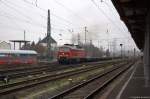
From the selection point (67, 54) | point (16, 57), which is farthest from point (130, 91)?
point (16, 57)

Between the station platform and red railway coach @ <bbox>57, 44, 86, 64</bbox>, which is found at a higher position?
red railway coach @ <bbox>57, 44, 86, 64</bbox>

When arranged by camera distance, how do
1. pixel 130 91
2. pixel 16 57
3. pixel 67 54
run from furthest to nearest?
1. pixel 16 57
2. pixel 67 54
3. pixel 130 91

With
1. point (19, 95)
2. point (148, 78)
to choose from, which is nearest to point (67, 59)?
point (148, 78)

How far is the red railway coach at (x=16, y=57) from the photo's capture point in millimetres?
59197

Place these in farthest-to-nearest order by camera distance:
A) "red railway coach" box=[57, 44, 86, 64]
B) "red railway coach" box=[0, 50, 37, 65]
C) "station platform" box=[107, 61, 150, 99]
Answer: "red railway coach" box=[57, 44, 86, 64], "red railway coach" box=[0, 50, 37, 65], "station platform" box=[107, 61, 150, 99]

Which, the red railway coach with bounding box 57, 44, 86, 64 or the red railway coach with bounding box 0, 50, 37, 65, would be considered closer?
the red railway coach with bounding box 0, 50, 37, 65

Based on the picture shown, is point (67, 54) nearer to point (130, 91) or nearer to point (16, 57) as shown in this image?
point (16, 57)

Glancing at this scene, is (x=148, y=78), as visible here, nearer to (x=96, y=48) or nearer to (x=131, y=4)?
(x=131, y=4)

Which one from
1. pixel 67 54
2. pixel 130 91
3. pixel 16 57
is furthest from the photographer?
pixel 16 57

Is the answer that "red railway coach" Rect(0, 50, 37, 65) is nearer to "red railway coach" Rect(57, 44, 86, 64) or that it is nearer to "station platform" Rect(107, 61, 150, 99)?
"red railway coach" Rect(57, 44, 86, 64)

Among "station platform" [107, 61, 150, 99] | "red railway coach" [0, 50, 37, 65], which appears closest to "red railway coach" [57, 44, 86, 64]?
"red railway coach" [0, 50, 37, 65]

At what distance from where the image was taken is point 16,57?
63.2m

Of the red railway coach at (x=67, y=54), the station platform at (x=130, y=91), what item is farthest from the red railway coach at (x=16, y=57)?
the station platform at (x=130, y=91)

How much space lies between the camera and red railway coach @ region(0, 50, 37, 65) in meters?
59.2
